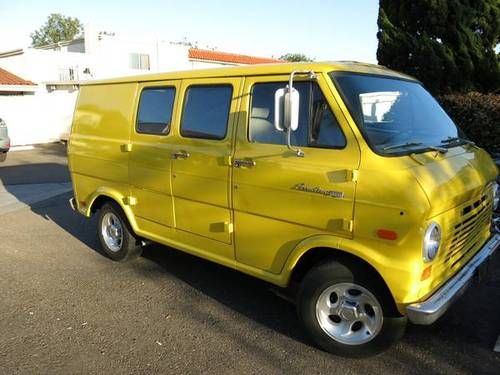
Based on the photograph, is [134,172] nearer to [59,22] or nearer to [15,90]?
[15,90]

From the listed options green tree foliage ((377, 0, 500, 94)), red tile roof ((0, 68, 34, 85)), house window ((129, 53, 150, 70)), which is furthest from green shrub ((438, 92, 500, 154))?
house window ((129, 53, 150, 70))

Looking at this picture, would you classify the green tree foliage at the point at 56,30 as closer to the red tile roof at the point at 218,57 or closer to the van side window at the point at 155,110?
the red tile roof at the point at 218,57

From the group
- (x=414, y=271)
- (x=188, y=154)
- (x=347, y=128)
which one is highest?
(x=347, y=128)

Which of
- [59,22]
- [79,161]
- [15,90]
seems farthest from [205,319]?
[59,22]

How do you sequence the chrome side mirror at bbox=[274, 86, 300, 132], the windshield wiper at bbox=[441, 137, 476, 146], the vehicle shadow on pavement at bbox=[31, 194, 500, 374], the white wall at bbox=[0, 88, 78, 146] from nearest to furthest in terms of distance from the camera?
the chrome side mirror at bbox=[274, 86, 300, 132], the vehicle shadow on pavement at bbox=[31, 194, 500, 374], the windshield wiper at bbox=[441, 137, 476, 146], the white wall at bbox=[0, 88, 78, 146]

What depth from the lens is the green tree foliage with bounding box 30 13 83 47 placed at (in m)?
77.8

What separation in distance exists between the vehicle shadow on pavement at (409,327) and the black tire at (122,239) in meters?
0.15

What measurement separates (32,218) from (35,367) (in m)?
4.84

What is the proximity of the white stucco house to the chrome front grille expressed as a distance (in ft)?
34.5

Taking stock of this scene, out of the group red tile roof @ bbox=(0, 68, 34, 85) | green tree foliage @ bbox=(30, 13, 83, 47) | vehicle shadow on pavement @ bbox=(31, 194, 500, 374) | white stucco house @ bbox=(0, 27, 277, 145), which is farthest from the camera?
green tree foliage @ bbox=(30, 13, 83, 47)

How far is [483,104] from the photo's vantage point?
362 inches

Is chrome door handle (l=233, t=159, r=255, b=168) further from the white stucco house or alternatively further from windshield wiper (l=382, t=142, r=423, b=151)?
the white stucco house

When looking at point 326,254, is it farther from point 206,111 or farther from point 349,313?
point 206,111

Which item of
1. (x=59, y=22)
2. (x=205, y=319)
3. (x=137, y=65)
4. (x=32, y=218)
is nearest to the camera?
(x=205, y=319)
